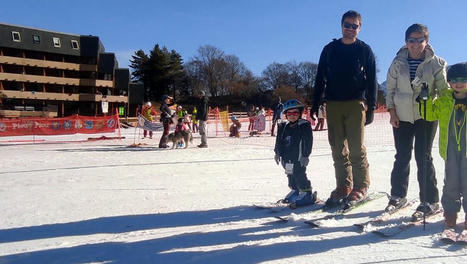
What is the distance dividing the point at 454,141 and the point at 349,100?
112 centimetres

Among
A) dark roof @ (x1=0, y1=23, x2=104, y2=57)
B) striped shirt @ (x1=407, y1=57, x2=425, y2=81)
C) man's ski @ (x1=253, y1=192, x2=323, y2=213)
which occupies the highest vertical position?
dark roof @ (x1=0, y1=23, x2=104, y2=57)

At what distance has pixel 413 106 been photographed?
3.54 metres

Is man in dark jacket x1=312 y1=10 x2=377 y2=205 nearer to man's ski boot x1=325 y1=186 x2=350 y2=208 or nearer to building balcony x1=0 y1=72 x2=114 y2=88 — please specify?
man's ski boot x1=325 y1=186 x2=350 y2=208

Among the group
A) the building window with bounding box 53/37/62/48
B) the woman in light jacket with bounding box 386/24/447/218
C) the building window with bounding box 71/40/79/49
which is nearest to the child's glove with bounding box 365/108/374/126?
the woman in light jacket with bounding box 386/24/447/218

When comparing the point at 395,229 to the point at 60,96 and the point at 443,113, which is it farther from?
the point at 60,96

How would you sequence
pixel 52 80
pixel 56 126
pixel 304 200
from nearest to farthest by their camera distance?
pixel 304 200 < pixel 56 126 < pixel 52 80

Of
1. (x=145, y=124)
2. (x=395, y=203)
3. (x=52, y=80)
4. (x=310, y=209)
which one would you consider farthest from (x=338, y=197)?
(x=52, y=80)

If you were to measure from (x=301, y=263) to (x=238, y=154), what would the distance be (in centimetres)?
760

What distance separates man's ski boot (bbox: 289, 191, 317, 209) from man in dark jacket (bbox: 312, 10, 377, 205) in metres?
0.28

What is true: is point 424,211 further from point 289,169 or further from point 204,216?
point 204,216

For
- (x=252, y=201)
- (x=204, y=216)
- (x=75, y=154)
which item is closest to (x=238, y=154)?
(x=75, y=154)

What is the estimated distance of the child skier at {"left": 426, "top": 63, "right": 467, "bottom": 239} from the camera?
2.96 meters

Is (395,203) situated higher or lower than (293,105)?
lower

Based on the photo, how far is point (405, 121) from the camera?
3611 mm
